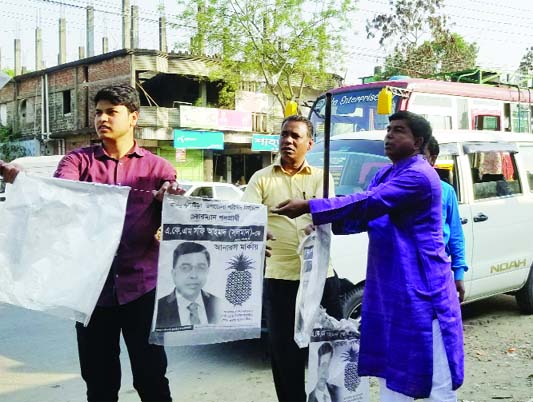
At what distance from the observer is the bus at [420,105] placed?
10.6 meters

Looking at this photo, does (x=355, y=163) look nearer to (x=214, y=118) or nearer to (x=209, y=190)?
(x=209, y=190)

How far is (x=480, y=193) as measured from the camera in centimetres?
592

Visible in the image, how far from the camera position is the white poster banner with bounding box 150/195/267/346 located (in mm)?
2744

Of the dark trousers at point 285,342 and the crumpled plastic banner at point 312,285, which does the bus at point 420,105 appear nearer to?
the dark trousers at point 285,342

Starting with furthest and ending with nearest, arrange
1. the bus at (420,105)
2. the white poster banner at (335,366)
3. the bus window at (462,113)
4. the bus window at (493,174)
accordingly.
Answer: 1. the bus window at (462,113)
2. the bus at (420,105)
3. the bus window at (493,174)
4. the white poster banner at (335,366)

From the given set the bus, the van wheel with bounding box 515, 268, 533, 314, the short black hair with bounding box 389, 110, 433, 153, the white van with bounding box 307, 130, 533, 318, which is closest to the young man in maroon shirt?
the short black hair with bounding box 389, 110, 433, 153

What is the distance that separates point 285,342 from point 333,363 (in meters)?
0.30

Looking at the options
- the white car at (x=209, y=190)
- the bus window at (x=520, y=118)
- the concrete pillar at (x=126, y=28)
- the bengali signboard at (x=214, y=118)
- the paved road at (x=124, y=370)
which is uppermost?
the concrete pillar at (x=126, y=28)

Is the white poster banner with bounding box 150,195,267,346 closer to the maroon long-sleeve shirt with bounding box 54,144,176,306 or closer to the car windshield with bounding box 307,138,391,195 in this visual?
the maroon long-sleeve shirt with bounding box 54,144,176,306

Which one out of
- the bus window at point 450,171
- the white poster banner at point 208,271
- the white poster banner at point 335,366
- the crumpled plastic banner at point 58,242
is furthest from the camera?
the bus window at point 450,171

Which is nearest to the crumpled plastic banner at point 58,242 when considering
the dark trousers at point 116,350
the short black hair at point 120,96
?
the dark trousers at point 116,350

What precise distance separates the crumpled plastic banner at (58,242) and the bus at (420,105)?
7.36 meters

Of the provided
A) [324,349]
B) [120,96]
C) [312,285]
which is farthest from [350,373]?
[120,96]

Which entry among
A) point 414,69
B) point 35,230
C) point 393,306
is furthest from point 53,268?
point 414,69
